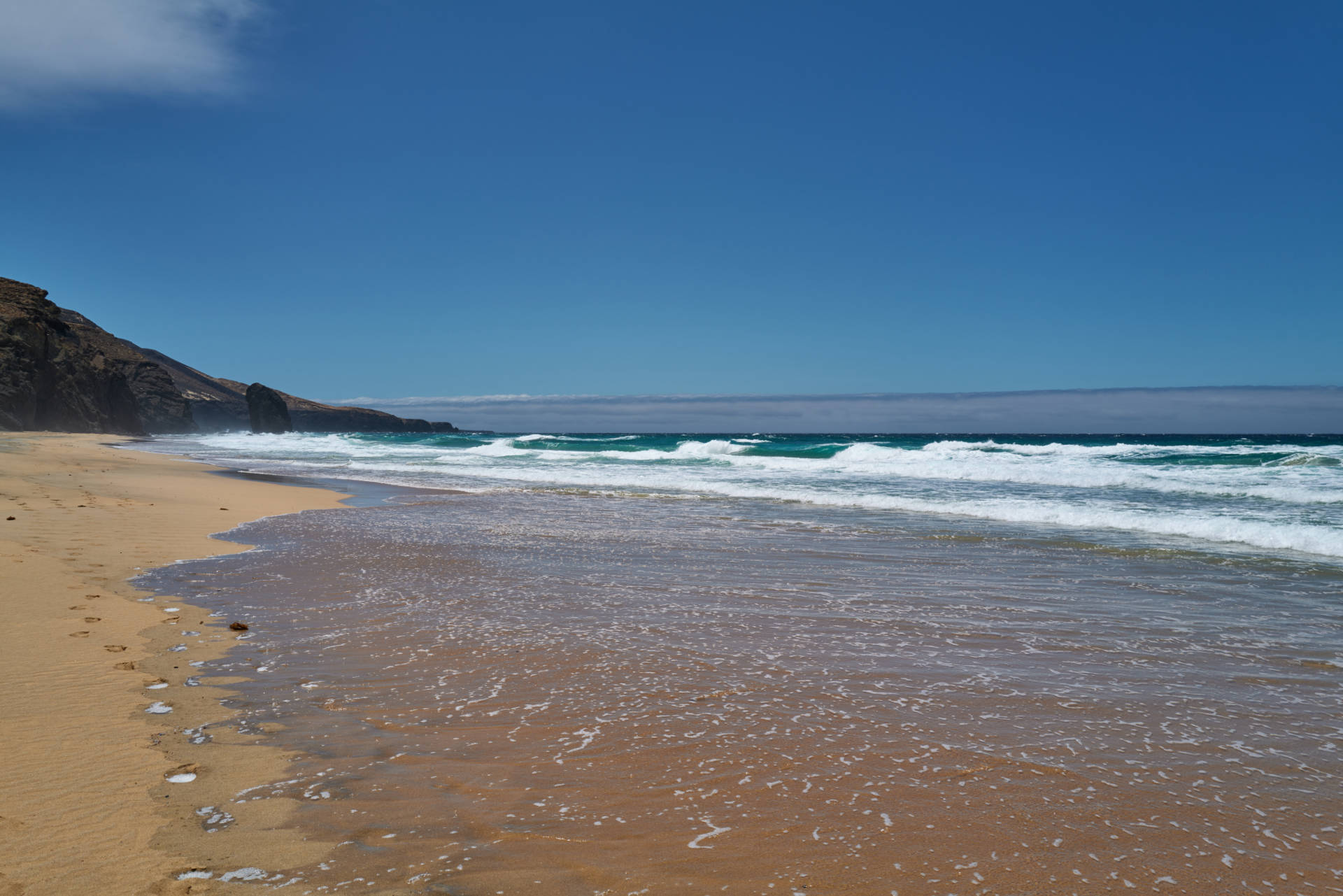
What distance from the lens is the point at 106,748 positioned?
3234mm

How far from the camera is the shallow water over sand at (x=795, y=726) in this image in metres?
2.53

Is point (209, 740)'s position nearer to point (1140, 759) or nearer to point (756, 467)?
point (1140, 759)

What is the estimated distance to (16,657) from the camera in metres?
4.34

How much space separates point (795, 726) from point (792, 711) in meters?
0.20

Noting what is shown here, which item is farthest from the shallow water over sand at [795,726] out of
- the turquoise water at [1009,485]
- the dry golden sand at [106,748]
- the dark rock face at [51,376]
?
the dark rock face at [51,376]

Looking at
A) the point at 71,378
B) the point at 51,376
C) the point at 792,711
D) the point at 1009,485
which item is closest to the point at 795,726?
the point at 792,711

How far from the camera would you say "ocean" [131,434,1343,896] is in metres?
2.55

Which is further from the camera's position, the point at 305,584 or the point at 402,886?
the point at 305,584

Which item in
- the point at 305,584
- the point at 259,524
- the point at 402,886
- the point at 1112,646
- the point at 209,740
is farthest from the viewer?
the point at 259,524

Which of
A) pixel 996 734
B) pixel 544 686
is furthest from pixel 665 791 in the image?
pixel 996 734

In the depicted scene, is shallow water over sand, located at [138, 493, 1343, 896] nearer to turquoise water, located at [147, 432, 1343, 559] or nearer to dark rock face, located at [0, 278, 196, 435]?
turquoise water, located at [147, 432, 1343, 559]

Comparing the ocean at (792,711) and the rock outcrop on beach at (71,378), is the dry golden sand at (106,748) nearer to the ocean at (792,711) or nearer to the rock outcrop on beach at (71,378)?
the ocean at (792,711)

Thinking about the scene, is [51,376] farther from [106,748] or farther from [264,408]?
[106,748]

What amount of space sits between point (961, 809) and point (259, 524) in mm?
11009
